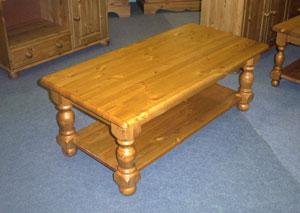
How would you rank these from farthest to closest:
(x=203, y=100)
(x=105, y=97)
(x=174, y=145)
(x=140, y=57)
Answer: (x=203, y=100), (x=140, y=57), (x=174, y=145), (x=105, y=97)

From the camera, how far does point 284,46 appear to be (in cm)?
317

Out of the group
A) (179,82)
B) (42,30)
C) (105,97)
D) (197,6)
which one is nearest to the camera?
(105,97)

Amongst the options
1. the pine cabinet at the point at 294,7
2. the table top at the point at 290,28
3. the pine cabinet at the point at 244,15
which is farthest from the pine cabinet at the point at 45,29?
the pine cabinet at the point at 294,7

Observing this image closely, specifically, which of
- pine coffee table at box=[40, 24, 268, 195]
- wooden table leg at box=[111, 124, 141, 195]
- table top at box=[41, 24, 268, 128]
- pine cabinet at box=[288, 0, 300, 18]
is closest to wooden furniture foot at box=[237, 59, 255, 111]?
pine coffee table at box=[40, 24, 268, 195]

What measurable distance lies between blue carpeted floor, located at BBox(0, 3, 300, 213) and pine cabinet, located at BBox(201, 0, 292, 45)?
2.10ft

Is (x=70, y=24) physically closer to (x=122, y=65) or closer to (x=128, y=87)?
(x=122, y=65)

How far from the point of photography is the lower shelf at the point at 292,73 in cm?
322

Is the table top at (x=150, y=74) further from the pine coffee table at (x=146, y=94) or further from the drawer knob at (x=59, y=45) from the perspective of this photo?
the drawer knob at (x=59, y=45)

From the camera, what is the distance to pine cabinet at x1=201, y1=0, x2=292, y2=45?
3.44 meters

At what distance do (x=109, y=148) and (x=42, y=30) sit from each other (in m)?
1.67

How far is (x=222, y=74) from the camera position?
94.3 inches

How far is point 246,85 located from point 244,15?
2.67 ft

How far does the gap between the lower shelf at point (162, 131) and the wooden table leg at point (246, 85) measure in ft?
0.20

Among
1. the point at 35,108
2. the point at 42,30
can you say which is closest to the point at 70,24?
the point at 42,30
